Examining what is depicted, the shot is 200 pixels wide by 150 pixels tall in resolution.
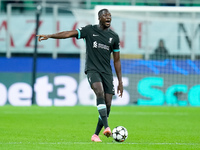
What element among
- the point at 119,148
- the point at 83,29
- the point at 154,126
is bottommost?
the point at 154,126

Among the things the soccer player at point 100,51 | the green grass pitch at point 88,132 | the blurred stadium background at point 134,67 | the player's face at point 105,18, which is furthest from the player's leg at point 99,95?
the blurred stadium background at point 134,67

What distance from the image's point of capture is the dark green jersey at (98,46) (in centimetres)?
892

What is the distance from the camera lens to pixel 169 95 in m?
20.9

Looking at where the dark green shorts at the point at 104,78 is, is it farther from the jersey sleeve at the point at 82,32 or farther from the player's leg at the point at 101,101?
the jersey sleeve at the point at 82,32

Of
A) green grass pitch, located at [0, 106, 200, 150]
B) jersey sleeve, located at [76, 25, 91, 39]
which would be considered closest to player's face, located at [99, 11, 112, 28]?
jersey sleeve, located at [76, 25, 91, 39]

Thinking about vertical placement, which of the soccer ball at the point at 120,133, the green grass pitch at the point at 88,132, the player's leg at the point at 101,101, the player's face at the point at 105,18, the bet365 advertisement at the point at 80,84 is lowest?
the bet365 advertisement at the point at 80,84

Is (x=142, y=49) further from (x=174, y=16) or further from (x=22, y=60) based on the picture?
(x=22, y=60)

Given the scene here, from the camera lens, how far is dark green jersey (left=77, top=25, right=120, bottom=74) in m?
8.92

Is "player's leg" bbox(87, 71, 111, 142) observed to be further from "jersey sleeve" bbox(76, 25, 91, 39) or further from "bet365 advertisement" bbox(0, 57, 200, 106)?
"bet365 advertisement" bbox(0, 57, 200, 106)

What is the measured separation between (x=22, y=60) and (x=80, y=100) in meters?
2.69

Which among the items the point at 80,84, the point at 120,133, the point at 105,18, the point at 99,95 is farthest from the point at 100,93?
the point at 80,84

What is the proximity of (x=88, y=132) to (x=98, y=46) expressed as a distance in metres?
2.21

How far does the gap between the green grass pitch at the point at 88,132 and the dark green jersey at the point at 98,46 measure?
118 centimetres

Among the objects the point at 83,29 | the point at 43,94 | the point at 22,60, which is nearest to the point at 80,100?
the point at 43,94
